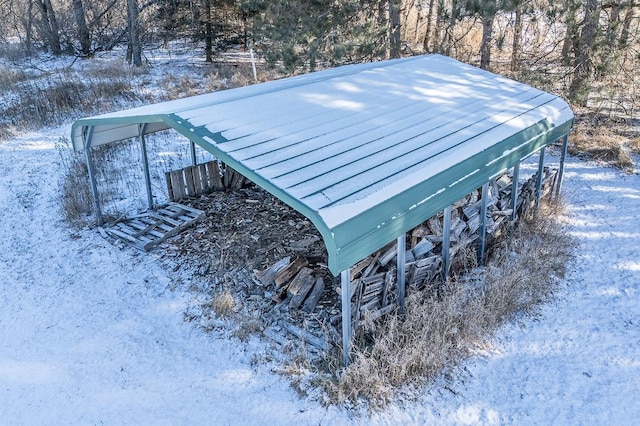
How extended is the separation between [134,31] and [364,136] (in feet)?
48.0

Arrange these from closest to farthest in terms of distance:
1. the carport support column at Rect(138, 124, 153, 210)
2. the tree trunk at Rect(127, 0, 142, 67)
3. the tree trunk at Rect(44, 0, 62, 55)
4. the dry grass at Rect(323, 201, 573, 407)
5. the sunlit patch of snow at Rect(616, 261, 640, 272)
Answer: the dry grass at Rect(323, 201, 573, 407) < the sunlit patch of snow at Rect(616, 261, 640, 272) < the carport support column at Rect(138, 124, 153, 210) < the tree trunk at Rect(127, 0, 142, 67) < the tree trunk at Rect(44, 0, 62, 55)

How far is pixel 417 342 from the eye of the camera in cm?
481

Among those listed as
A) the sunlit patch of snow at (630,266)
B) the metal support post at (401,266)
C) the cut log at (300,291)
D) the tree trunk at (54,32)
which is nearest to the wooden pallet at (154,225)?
the cut log at (300,291)

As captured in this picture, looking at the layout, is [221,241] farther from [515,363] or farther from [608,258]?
[608,258]

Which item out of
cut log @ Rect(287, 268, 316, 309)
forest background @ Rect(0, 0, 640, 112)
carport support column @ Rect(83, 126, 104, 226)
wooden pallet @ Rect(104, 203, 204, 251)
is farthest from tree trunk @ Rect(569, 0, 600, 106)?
carport support column @ Rect(83, 126, 104, 226)

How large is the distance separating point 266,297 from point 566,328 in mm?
3494

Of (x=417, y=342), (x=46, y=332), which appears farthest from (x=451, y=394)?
(x=46, y=332)

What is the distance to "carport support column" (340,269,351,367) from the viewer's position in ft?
14.3

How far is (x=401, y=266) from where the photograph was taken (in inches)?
203

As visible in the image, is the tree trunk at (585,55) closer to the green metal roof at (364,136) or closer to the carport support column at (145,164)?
the green metal roof at (364,136)

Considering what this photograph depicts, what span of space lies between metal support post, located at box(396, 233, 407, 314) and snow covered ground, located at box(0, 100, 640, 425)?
3.16 ft

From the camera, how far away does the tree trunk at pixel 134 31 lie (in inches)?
639

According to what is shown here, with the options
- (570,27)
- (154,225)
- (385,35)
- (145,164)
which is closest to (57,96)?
(145,164)

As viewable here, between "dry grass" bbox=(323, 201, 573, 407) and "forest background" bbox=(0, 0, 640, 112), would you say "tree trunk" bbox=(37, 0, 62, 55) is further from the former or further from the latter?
"dry grass" bbox=(323, 201, 573, 407)
